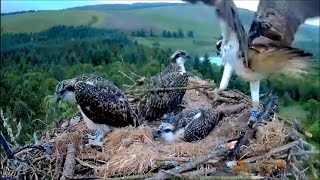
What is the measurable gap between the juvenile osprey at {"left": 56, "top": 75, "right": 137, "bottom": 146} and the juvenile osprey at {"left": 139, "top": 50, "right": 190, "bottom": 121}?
0.29m

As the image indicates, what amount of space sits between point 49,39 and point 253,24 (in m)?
6.57

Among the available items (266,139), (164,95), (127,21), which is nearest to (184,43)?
(127,21)

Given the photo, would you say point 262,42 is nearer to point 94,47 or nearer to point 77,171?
point 77,171

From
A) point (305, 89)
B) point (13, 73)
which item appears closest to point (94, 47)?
point (13, 73)

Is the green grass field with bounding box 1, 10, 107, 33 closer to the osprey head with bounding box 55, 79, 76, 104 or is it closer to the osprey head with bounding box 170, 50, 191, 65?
the osprey head with bounding box 170, 50, 191, 65

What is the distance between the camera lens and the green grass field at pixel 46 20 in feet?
31.5

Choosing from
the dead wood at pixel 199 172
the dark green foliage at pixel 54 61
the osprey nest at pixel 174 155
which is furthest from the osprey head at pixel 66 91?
the dark green foliage at pixel 54 61

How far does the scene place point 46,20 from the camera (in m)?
10.1

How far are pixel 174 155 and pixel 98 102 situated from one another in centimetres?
78

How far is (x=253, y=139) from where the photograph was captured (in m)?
4.46

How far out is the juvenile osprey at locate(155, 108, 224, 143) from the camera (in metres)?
4.64

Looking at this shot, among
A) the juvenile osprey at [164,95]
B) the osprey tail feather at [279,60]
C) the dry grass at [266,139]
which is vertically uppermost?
the osprey tail feather at [279,60]

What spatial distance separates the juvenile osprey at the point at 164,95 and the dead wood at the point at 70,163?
0.89 meters

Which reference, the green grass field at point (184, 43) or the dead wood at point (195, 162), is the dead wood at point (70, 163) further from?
the green grass field at point (184, 43)
